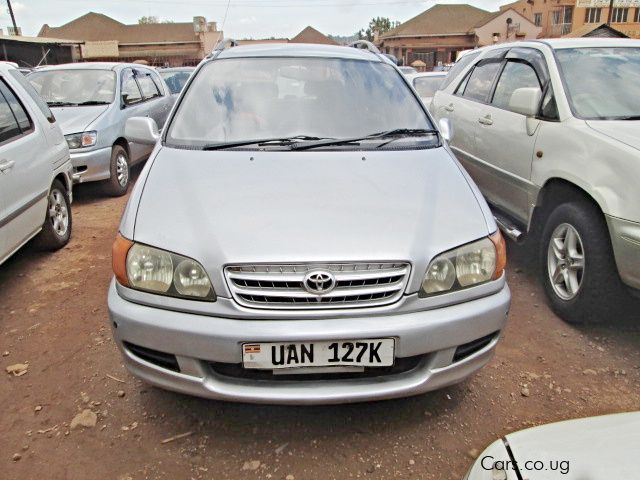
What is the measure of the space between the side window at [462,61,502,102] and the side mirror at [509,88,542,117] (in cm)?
97

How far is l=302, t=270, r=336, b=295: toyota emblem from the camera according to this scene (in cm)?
192

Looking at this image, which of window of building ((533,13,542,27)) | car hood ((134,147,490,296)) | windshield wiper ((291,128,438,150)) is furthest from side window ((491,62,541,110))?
window of building ((533,13,542,27))

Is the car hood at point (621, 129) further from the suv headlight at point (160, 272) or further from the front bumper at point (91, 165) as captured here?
the front bumper at point (91, 165)

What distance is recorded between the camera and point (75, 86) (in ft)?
21.9

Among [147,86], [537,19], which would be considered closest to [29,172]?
[147,86]

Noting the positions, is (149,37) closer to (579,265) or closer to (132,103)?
(132,103)

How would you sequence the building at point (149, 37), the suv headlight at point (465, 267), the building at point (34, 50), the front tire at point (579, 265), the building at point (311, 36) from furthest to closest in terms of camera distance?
the building at point (311, 36), the building at point (149, 37), the building at point (34, 50), the front tire at point (579, 265), the suv headlight at point (465, 267)

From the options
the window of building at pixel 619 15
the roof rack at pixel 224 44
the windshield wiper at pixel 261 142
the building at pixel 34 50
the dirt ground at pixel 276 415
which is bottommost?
the dirt ground at pixel 276 415

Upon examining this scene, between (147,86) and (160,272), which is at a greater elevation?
(147,86)

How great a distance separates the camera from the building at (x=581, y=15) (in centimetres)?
4462

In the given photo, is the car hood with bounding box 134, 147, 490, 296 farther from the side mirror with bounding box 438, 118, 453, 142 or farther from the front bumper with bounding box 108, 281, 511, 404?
the side mirror with bounding box 438, 118, 453, 142

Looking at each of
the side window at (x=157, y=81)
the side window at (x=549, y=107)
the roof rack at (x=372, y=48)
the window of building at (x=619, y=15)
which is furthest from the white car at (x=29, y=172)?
the window of building at (x=619, y=15)

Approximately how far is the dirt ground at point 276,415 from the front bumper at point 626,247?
0.49 meters

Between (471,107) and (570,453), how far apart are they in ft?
13.1
